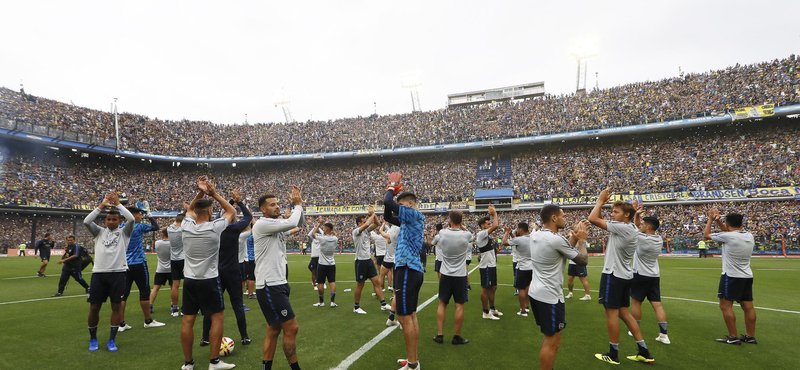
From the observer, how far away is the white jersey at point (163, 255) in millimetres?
8117

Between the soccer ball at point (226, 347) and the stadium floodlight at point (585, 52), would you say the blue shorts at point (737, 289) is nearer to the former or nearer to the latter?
the soccer ball at point (226, 347)

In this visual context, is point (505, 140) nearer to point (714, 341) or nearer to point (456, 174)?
point (456, 174)

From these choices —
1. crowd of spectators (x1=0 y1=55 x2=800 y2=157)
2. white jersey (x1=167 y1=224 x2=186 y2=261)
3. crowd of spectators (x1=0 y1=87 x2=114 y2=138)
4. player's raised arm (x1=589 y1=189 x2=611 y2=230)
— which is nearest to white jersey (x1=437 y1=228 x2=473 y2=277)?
player's raised arm (x1=589 y1=189 x2=611 y2=230)

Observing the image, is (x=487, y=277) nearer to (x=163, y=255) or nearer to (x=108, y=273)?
(x=108, y=273)

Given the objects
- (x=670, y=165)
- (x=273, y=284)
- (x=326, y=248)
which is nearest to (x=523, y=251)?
(x=326, y=248)

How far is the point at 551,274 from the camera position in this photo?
13.8 ft

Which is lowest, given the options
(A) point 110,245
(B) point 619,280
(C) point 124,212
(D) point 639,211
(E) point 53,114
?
(B) point 619,280

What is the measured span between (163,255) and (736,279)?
11913mm

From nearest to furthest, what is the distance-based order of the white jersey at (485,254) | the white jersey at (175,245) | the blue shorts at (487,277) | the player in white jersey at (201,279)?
the player in white jersey at (201,279) → the white jersey at (485,254) → the blue shorts at (487,277) → the white jersey at (175,245)

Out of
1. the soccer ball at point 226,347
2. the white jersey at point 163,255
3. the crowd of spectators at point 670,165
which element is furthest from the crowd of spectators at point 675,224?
the soccer ball at point 226,347

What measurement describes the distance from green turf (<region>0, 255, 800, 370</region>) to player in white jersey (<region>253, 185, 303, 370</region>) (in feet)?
2.75

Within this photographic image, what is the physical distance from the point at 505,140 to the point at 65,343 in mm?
37355

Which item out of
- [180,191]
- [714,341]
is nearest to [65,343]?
[714,341]

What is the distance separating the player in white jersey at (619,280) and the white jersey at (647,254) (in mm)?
836
